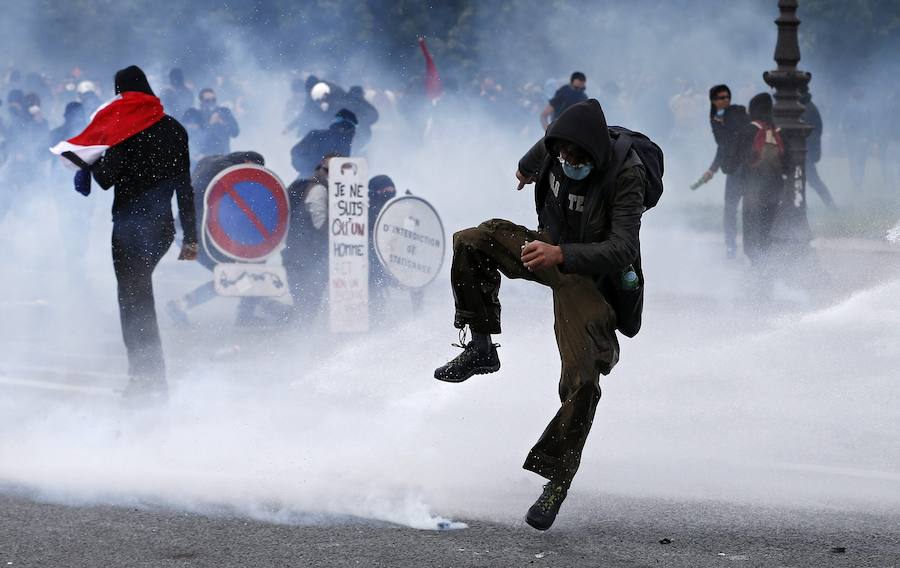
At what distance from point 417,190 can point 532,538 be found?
58.6 ft

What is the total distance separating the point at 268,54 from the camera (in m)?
39.9

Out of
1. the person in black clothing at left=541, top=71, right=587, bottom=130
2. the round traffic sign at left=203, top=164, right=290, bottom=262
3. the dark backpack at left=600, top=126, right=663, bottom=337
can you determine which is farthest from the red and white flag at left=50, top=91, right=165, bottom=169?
the person in black clothing at left=541, top=71, right=587, bottom=130

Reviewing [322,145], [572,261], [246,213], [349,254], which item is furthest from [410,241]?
[572,261]

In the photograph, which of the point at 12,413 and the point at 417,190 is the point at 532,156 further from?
the point at 417,190

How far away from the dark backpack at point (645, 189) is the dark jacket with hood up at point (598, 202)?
0.02 meters

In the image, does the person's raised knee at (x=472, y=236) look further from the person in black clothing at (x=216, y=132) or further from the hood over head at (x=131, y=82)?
the person in black clothing at (x=216, y=132)

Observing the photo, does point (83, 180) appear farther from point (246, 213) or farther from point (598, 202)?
point (598, 202)

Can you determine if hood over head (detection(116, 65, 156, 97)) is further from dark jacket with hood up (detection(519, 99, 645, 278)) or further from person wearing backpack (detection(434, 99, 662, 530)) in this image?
dark jacket with hood up (detection(519, 99, 645, 278))

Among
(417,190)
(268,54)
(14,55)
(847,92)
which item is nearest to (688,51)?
(847,92)

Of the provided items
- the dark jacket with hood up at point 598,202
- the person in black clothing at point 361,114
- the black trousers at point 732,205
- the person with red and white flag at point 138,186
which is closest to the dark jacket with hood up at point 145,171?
the person with red and white flag at point 138,186

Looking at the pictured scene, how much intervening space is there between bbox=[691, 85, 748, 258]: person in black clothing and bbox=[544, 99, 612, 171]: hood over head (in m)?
9.06

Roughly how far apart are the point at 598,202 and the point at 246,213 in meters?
5.47

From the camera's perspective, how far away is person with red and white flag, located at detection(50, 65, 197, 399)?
25.8ft

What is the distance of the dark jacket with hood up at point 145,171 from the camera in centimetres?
788
